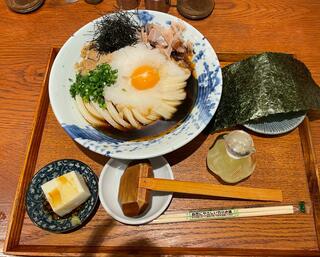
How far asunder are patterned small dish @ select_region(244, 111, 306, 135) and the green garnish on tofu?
2.70 ft

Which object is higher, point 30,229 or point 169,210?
point 169,210

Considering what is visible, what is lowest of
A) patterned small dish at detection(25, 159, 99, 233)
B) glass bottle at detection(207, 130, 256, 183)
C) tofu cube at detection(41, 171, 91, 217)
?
patterned small dish at detection(25, 159, 99, 233)

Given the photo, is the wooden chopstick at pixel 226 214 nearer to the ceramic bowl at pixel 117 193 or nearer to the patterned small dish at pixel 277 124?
the ceramic bowl at pixel 117 193

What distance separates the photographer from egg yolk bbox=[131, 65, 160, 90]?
5.83 feet

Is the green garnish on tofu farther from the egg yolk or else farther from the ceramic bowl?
the ceramic bowl

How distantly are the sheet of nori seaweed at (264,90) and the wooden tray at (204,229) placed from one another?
0.20 m

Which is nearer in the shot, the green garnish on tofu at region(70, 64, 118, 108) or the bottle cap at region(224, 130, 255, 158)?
the bottle cap at region(224, 130, 255, 158)

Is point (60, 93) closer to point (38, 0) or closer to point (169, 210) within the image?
point (169, 210)

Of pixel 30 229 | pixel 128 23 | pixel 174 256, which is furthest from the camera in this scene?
pixel 128 23

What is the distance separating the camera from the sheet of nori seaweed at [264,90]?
158cm

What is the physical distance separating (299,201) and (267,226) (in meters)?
0.22

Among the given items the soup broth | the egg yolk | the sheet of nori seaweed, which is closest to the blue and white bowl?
the soup broth

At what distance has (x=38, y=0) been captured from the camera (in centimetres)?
230

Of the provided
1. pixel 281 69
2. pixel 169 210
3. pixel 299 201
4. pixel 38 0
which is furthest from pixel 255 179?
pixel 38 0
